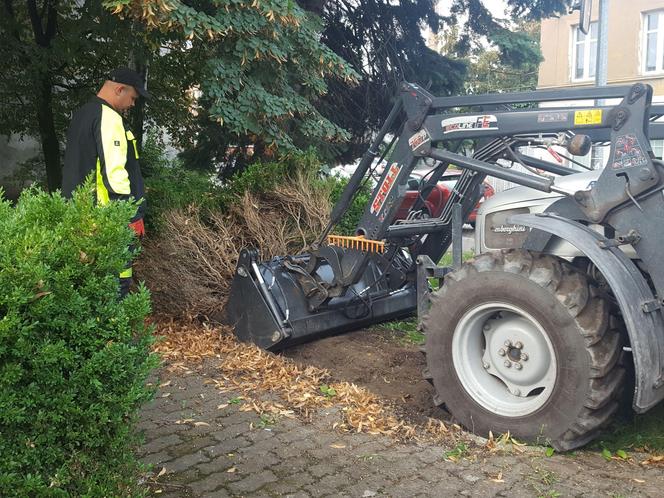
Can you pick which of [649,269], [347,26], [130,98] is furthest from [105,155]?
[347,26]

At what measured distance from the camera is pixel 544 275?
12.8ft

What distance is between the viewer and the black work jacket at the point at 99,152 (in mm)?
4785

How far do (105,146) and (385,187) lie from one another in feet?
6.50

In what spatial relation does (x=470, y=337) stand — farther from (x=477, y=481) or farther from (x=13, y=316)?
(x=13, y=316)

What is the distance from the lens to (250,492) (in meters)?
3.40

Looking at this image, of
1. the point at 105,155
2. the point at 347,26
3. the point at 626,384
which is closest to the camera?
the point at 626,384

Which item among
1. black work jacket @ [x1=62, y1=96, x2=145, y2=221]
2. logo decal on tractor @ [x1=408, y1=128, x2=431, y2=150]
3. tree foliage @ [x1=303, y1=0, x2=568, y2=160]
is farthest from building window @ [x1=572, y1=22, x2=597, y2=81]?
black work jacket @ [x1=62, y1=96, x2=145, y2=221]

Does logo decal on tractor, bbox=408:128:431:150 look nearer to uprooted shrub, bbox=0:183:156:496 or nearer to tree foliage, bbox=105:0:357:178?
tree foliage, bbox=105:0:357:178

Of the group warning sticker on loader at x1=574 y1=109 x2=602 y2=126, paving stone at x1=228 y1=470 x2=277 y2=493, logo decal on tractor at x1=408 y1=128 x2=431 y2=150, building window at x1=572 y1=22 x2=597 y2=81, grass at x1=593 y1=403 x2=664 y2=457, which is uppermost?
building window at x1=572 y1=22 x2=597 y2=81

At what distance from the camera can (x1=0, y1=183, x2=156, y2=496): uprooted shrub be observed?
239cm

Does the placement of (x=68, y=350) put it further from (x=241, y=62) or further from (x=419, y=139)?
(x=241, y=62)

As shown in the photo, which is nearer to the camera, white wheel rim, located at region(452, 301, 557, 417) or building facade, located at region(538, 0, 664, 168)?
white wheel rim, located at region(452, 301, 557, 417)

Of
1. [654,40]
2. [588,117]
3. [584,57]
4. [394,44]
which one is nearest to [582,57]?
[584,57]

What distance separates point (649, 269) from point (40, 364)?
300cm
